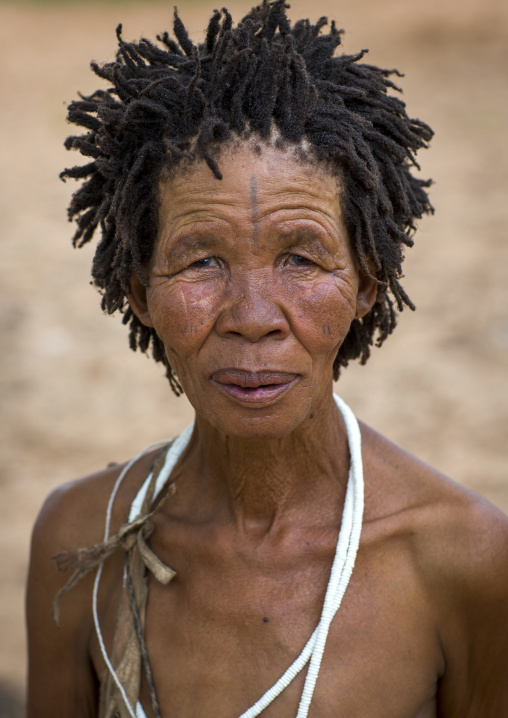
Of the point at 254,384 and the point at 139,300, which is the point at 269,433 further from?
the point at 139,300

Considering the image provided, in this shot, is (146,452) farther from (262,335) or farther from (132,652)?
(262,335)

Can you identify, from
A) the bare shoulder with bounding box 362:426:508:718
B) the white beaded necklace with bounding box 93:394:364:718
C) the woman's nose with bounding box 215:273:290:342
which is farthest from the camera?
the bare shoulder with bounding box 362:426:508:718

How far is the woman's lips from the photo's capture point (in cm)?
215

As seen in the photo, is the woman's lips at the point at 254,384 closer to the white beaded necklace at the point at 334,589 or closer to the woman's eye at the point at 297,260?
the woman's eye at the point at 297,260

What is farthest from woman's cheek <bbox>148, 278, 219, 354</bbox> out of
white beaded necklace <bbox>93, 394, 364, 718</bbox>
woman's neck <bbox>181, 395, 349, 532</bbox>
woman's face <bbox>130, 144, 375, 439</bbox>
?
white beaded necklace <bbox>93, 394, 364, 718</bbox>

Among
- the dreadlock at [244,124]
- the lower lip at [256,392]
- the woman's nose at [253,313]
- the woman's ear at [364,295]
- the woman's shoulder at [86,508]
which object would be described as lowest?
the woman's shoulder at [86,508]

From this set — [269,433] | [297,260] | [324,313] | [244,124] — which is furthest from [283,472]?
[244,124]

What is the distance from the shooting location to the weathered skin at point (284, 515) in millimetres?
2152

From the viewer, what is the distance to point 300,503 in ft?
8.18

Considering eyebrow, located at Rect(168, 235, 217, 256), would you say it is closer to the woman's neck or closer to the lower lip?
the lower lip

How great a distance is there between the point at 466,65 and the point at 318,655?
1176cm

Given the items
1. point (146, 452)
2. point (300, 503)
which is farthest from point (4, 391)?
point (300, 503)

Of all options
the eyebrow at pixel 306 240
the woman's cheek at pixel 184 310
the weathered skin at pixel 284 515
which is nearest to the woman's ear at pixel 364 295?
the weathered skin at pixel 284 515

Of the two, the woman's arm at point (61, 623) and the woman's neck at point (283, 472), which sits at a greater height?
the woman's neck at point (283, 472)
